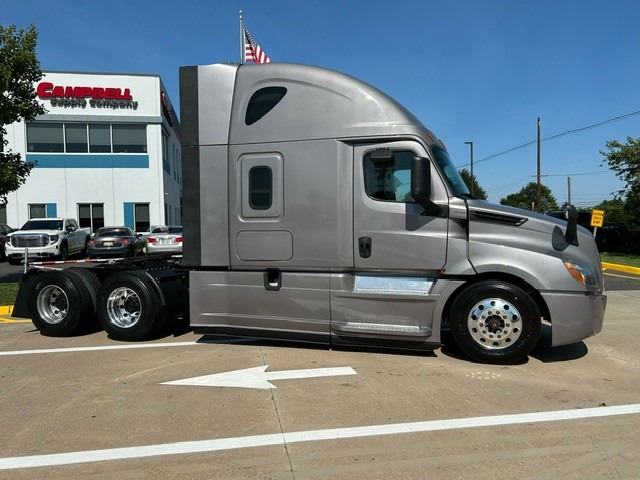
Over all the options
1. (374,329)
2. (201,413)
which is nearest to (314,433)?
(201,413)

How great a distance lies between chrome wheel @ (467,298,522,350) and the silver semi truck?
0.01 metres

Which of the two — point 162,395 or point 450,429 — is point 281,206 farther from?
point 450,429

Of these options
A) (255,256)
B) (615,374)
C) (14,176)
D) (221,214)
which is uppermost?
(14,176)

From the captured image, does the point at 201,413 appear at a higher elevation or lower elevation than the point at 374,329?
lower

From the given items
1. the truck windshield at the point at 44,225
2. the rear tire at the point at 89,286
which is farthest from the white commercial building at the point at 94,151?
the rear tire at the point at 89,286

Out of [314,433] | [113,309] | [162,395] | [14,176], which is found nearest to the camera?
[314,433]

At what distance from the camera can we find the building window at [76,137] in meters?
29.6

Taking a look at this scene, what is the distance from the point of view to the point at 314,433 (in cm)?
383

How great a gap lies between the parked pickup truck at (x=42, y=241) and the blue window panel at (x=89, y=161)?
10.4 m

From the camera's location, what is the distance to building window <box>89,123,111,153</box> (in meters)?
30.0

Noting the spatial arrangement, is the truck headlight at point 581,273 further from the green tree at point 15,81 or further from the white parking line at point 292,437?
the green tree at point 15,81

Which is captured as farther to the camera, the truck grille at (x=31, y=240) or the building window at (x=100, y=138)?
the building window at (x=100, y=138)

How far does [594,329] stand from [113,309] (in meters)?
6.11

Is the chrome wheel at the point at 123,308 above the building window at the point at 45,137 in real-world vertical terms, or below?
below
